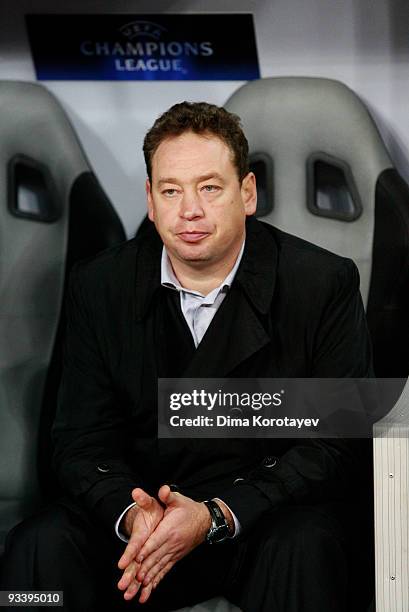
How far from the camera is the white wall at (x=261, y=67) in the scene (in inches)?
68.7

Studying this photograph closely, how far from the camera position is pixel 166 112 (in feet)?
5.57

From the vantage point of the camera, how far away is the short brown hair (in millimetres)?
1645

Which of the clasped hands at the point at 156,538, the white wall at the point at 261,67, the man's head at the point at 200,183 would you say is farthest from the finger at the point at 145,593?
the white wall at the point at 261,67

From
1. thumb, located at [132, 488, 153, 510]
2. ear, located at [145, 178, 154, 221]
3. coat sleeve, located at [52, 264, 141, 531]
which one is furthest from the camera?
ear, located at [145, 178, 154, 221]

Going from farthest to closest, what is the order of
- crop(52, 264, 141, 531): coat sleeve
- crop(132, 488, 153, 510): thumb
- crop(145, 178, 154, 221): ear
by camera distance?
crop(145, 178, 154, 221): ear < crop(52, 264, 141, 531): coat sleeve < crop(132, 488, 153, 510): thumb

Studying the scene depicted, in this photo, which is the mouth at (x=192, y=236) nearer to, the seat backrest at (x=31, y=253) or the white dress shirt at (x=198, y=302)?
the white dress shirt at (x=198, y=302)

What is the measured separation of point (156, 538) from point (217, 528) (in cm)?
11

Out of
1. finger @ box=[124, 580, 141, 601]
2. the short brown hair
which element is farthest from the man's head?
finger @ box=[124, 580, 141, 601]

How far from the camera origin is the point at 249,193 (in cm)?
168

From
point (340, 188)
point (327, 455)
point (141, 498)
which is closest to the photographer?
point (141, 498)

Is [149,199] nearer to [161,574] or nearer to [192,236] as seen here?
[192,236]

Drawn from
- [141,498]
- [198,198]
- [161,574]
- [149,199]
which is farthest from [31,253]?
[161,574]

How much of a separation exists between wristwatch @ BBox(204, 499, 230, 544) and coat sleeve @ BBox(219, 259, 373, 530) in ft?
0.08

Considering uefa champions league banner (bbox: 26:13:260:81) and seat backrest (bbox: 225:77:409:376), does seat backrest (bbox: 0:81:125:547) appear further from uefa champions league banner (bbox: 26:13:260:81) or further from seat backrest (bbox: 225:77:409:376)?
seat backrest (bbox: 225:77:409:376)
